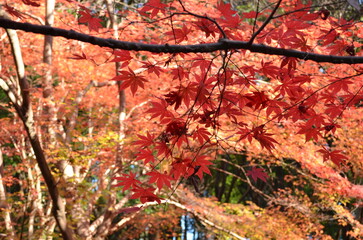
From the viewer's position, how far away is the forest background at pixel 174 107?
6.16 ft

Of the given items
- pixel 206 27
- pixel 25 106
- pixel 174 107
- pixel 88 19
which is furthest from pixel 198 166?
pixel 25 106

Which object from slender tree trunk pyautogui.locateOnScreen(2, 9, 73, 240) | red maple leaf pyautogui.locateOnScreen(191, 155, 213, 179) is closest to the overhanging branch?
red maple leaf pyautogui.locateOnScreen(191, 155, 213, 179)

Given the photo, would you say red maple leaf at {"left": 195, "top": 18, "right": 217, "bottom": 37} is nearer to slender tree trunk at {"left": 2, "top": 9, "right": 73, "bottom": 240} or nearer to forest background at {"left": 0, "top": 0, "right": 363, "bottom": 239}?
forest background at {"left": 0, "top": 0, "right": 363, "bottom": 239}

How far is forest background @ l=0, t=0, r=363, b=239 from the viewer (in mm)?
1877

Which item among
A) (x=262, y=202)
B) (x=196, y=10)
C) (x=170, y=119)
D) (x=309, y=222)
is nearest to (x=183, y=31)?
(x=170, y=119)

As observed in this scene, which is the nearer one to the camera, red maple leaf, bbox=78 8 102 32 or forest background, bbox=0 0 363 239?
forest background, bbox=0 0 363 239

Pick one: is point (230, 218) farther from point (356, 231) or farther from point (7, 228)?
point (7, 228)

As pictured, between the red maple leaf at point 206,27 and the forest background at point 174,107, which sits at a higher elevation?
the red maple leaf at point 206,27

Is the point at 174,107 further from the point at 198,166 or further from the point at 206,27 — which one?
the point at 206,27

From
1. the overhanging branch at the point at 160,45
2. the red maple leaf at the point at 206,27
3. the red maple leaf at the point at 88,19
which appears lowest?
the overhanging branch at the point at 160,45

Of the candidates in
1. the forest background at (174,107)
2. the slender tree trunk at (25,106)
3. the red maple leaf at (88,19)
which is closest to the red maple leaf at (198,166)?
the forest background at (174,107)

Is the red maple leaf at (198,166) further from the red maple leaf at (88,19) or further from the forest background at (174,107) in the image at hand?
the red maple leaf at (88,19)

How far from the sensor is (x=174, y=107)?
1982mm

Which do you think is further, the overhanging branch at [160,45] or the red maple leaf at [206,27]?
the red maple leaf at [206,27]
